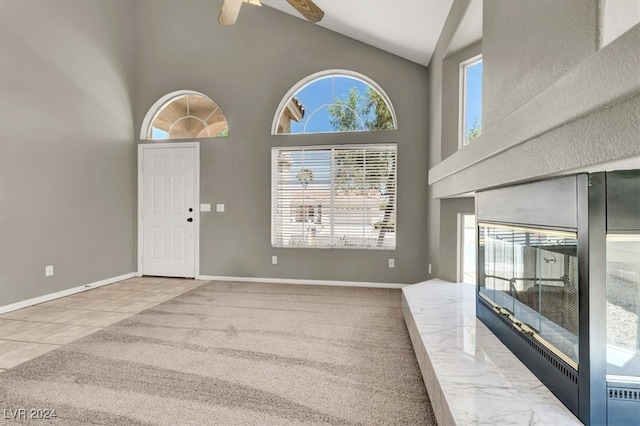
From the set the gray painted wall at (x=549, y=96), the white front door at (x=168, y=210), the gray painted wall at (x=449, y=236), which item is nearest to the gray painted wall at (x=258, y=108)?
the white front door at (x=168, y=210)

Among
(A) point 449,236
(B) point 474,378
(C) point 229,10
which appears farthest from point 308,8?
(B) point 474,378

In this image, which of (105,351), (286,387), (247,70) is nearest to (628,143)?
(286,387)

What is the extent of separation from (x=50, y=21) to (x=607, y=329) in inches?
225

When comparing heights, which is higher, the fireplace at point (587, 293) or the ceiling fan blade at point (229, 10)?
the ceiling fan blade at point (229, 10)

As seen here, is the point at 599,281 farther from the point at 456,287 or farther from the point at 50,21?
the point at 50,21

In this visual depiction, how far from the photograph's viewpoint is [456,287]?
10.7ft

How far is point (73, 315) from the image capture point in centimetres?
337

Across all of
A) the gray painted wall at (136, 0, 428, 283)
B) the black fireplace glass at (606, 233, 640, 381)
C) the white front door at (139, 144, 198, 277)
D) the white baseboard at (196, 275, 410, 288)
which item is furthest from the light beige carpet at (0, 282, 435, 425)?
the white front door at (139, 144, 198, 277)

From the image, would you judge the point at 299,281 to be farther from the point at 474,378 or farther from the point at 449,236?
the point at 474,378

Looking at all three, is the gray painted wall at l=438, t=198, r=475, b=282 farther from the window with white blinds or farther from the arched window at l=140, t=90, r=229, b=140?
the arched window at l=140, t=90, r=229, b=140

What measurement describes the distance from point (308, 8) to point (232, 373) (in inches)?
115

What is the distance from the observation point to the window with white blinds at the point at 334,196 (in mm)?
4605

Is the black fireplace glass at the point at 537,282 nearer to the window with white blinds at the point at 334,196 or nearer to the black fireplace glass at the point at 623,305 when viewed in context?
the black fireplace glass at the point at 623,305

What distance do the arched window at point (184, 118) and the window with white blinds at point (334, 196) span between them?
1110 mm
